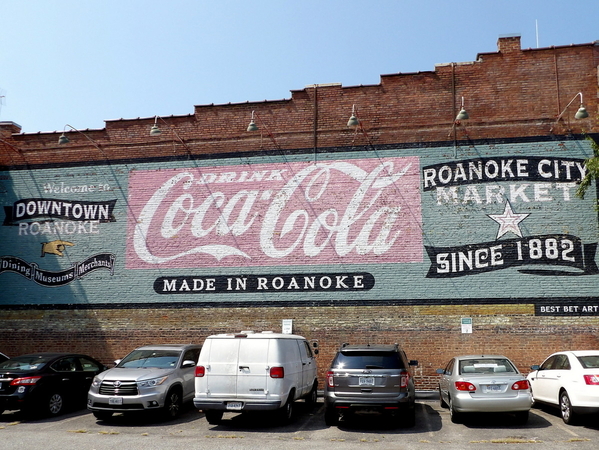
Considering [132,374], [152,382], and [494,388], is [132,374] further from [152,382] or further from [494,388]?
[494,388]

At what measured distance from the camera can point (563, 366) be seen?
12.0 meters

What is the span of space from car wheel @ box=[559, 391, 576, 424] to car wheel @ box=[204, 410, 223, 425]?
23.6ft

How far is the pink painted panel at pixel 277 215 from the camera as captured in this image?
17297 mm

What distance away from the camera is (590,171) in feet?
51.5

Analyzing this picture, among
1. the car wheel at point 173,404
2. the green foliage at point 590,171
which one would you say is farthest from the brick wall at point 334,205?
the car wheel at point 173,404

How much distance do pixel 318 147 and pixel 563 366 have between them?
9.81 metres

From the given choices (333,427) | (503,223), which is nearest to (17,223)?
(333,427)

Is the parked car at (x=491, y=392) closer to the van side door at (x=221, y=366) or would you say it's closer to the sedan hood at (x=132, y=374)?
the van side door at (x=221, y=366)

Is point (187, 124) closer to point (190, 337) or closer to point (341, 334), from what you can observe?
point (190, 337)

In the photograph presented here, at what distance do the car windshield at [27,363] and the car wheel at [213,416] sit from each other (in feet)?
14.9

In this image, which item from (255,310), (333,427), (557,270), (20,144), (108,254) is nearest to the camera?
(333,427)

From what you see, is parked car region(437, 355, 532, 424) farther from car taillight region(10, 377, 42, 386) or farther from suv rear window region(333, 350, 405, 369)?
car taillight region(10, 377, 42, 386)

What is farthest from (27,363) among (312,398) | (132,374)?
(312,398)

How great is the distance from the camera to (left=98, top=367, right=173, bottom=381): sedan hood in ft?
39.0
